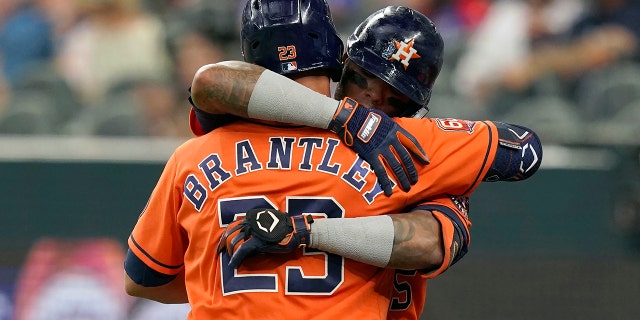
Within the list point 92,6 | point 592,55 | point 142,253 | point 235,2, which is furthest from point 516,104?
point 142,253

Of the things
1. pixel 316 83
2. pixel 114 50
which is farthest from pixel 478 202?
pixel 316 83

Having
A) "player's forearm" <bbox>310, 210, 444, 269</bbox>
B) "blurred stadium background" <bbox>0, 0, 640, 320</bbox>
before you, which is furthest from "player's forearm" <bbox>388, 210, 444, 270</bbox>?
"blurred stadium background" <bbox>0, 0, 640, 320</bbox>

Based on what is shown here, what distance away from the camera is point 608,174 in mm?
6035

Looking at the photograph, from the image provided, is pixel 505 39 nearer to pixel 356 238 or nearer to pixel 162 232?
pixel 162 232

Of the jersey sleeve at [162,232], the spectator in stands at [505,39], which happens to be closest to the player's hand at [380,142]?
the jersey sleeve at [162,232]

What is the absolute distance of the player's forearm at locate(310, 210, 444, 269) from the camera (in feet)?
9.07

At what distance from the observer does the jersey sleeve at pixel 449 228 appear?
2.86m

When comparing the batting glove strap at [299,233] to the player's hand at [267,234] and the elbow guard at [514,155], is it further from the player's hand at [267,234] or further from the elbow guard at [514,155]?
the elbow guard at [514,155]

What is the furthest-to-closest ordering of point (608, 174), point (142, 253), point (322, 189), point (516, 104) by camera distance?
point (516, 104)
point (608, 174)
point (142, 253)
point (322, 189)

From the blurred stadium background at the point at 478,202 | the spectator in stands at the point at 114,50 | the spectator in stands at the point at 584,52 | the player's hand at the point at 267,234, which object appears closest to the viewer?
the player's hand at the point at 267,234

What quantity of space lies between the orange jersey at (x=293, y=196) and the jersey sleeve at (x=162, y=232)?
0.12 ft

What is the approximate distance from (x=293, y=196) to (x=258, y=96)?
29 centimetres

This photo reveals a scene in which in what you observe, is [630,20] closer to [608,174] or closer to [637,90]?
[637,90]

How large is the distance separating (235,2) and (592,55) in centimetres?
254
